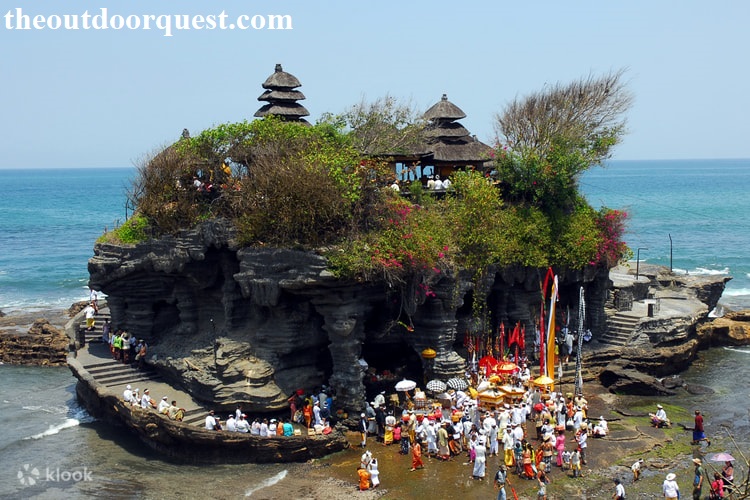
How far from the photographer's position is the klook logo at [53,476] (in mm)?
27812

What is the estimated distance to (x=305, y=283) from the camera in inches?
1128

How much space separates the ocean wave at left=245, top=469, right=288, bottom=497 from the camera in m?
26.0

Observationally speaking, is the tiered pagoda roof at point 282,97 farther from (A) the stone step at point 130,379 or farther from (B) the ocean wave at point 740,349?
(B) the ocean wave at point 740,349

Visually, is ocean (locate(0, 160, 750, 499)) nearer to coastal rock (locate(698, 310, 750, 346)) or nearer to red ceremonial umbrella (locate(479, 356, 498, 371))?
coastal rock (locate(698, 310, 750, 346))

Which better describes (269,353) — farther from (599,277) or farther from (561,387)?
(599,277)

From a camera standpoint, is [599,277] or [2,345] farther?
[2,345]

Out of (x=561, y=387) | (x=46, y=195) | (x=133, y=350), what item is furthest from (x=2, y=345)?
(x=46, y=195)

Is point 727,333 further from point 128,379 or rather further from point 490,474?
point 128,379

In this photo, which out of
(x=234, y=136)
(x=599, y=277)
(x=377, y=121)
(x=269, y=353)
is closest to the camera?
(x=269, y=353)

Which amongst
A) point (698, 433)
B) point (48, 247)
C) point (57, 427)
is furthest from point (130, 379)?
point (48, 247)

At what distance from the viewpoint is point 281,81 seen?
3553 centimetres

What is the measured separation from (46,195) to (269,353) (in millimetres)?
174350

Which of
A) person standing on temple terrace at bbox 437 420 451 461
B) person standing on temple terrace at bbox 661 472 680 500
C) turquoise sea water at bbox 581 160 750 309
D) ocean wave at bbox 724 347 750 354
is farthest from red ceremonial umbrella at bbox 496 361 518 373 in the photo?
ocean wave at bbox 724 347 750 354

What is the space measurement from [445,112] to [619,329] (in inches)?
502
